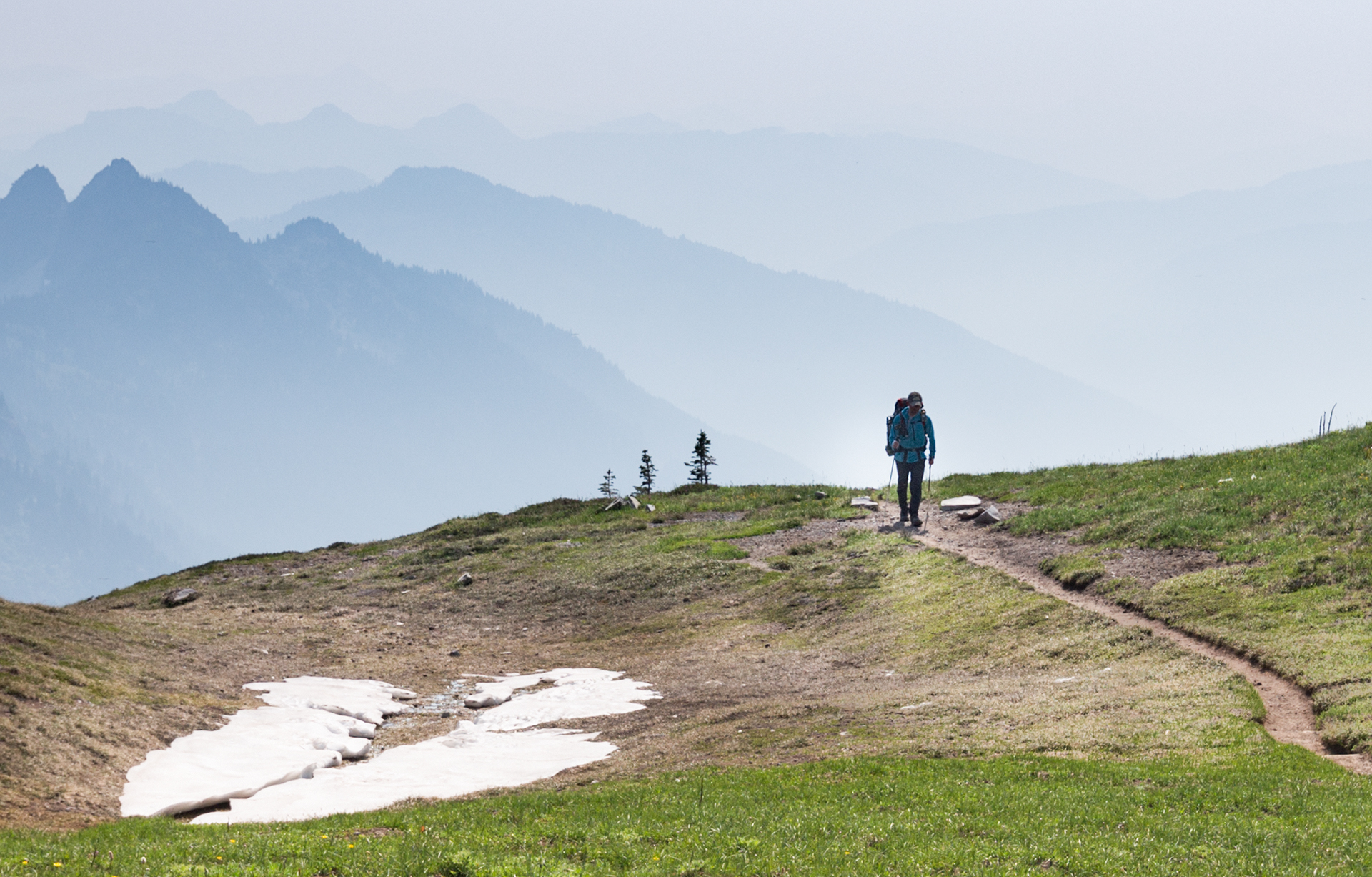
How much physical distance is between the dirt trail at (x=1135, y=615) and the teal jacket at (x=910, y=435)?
3430mm

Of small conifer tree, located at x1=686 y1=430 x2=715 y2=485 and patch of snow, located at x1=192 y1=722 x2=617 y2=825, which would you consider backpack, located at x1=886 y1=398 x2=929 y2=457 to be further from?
small conifer tree, located at x1=686 y1=430 x2=715 y2=485

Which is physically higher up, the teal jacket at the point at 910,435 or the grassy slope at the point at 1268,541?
the teal jacket at the point at 910,435

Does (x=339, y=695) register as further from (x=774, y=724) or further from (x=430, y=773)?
(x=774, y=724)

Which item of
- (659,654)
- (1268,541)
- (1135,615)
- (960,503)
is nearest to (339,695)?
(659,654)

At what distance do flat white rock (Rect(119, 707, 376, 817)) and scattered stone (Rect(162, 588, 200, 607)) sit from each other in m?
23.4

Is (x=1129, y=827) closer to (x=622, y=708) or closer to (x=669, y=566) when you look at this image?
(x=622, y=708)

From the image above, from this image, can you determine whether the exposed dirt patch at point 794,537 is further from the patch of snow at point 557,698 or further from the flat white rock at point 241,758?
the flat white rock at point 241,758

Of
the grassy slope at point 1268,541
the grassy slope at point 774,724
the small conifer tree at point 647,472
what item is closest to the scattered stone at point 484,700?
the grassy slope at point 774,724

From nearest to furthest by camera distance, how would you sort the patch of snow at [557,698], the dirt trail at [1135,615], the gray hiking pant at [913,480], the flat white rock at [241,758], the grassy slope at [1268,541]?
the dirt trail at [1135,615] → the flat white rock at [241,758] → the grassy slope at [1268,541] → the patch of snow at [557,698] → the gray hiking pant at [913,480]

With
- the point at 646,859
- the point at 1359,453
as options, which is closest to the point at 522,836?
the point at 646,859

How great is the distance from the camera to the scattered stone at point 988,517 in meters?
41.7

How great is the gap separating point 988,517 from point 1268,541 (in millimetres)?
13729

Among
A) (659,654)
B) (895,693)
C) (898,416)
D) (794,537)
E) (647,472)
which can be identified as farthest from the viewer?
(647,472)

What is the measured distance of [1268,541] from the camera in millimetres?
29031
